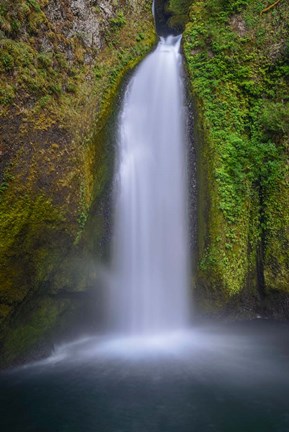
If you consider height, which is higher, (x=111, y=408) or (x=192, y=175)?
(x=192, y=175)

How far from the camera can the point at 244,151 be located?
7809mm

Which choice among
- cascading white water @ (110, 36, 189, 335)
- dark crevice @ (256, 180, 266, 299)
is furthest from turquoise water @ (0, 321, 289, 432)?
dark crevice @ (256, 180, 266, 299)

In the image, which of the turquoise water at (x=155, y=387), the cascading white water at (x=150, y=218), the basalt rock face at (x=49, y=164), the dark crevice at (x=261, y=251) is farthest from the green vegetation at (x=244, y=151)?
the basalt rock face at (x=49, y=164)

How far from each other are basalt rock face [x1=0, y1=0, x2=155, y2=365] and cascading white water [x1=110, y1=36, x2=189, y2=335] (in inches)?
17.7

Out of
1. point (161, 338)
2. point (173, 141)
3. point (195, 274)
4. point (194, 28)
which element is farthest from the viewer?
point (194, 28)

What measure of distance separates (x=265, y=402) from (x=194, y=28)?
26.0 feet

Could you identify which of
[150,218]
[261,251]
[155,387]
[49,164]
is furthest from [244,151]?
[155,387]

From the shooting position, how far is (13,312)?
5.63 metres

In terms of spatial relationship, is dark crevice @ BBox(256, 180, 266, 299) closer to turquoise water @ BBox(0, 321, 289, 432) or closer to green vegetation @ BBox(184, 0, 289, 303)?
green vegetation @ BBox(184, 0, 289, 303)

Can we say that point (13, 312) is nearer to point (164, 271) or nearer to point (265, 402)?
point (164, 271)

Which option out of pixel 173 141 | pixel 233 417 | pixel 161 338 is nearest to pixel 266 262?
pixel 161 338

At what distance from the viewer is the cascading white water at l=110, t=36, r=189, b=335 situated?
728 cm

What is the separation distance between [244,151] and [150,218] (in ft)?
7.74

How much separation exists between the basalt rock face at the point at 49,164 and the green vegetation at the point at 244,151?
6.64 ft
